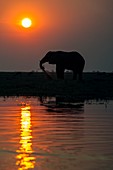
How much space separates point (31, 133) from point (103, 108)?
33.6ft

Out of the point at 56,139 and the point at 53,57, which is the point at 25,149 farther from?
the point at 53,57

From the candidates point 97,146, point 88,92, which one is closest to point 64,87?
point 88,92

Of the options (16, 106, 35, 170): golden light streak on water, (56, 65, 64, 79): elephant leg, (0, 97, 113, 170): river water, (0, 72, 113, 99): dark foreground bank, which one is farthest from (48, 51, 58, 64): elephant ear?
(16, 106, 35, 170): golden light streak on water

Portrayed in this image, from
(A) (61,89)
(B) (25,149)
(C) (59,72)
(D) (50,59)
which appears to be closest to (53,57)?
(D) (50,59)

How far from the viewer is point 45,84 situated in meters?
45.1

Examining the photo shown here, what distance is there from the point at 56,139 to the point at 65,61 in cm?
3749

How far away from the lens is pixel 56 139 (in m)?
15.9

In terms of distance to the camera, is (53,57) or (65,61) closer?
(65,61)

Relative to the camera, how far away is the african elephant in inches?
2088

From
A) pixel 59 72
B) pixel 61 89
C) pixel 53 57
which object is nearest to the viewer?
pixel 61 89

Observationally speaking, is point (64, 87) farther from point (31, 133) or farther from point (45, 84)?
point (31, 133)

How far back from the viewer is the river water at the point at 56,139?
40.4ft

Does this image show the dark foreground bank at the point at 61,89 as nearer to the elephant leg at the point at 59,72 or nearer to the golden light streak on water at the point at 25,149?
the elephant leg at the point at 59,72

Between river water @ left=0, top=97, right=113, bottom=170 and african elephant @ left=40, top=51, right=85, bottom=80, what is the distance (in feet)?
90.8
